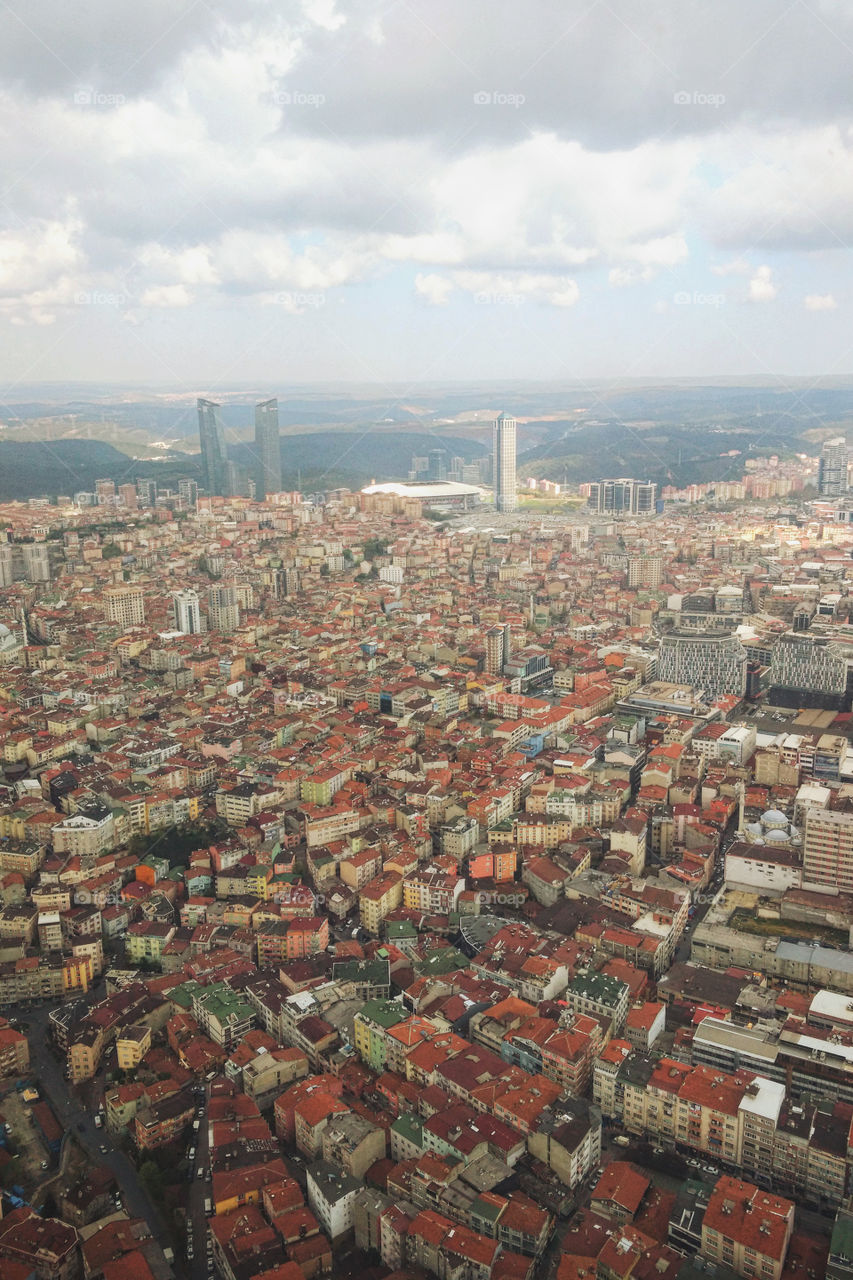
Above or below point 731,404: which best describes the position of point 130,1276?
below

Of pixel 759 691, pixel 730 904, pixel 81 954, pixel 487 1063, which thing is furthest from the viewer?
pixel 759 691

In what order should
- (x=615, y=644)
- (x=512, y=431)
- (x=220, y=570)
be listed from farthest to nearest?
(x=512, y=431) < (x=220, y=570) < (x=615, y=644)

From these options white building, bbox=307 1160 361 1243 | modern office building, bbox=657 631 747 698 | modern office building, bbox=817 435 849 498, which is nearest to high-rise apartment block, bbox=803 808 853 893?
white building, bbox=307 1160 361 1243

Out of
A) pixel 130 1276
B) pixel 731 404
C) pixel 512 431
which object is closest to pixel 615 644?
pixel 130 1276

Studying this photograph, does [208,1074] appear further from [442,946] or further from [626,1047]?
[626,1047]

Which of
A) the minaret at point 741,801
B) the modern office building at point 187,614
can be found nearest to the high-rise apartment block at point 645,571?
the modern office building at point 187,614

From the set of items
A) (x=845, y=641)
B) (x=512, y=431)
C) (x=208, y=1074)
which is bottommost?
(x=208, y=1074)

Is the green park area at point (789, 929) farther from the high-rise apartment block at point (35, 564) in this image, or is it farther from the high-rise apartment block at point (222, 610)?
the high-rise apartment block at point (35, 564)
